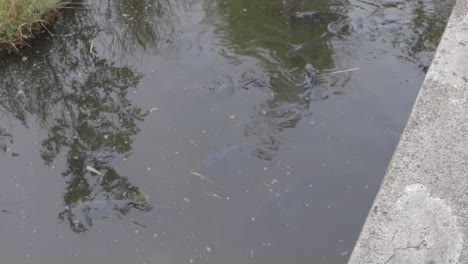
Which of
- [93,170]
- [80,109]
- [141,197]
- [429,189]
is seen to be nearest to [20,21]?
[80,109]

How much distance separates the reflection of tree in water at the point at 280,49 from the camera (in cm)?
485

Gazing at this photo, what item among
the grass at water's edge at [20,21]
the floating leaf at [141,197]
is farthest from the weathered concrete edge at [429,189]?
the grass at water's edge at [20,21]

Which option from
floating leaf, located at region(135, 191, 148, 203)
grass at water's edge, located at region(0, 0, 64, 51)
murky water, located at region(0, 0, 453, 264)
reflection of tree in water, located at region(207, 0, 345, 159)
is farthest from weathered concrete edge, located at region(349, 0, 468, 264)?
grass at water's edge, located at region(0, 0, 64, 51)

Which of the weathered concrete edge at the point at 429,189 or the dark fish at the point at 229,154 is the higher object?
the weathered concrete edge at the point at 429,189

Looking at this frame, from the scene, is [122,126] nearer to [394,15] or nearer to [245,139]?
[245,139]

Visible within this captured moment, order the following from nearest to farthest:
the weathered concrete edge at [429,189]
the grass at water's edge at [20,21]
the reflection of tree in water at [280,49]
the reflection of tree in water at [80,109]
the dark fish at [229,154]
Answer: the weathered concrete edge at [429,189] < the reflection of tree in water at [80,109] < the dark fish at [229,154] < the reflection of tree in water at [280,49] < the grass at water's edge at [20,21]

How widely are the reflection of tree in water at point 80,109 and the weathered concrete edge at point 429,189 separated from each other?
1.91 metres

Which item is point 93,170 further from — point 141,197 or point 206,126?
point 206,126

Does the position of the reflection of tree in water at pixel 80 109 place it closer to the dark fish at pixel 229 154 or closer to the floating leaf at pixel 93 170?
the floating leaf at pixel 93 170

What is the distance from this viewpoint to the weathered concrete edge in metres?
3.01

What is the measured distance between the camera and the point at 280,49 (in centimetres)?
557

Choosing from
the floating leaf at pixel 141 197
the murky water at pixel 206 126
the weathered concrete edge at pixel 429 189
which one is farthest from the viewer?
the floating leaf at pixel 141 197

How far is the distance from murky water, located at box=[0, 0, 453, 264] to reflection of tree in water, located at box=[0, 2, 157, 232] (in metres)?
0.02

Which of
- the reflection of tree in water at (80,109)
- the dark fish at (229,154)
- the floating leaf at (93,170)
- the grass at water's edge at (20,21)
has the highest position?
the grass at water's edge at (20,21)
